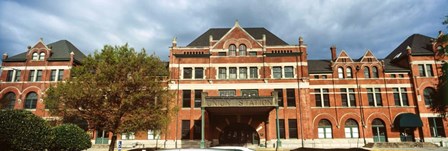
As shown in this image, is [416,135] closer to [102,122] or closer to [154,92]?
[154,92]

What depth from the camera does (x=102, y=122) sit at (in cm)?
2191

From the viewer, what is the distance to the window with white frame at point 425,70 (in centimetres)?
3500

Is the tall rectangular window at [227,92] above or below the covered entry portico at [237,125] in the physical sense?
above

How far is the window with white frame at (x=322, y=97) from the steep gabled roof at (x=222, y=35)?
7.16m

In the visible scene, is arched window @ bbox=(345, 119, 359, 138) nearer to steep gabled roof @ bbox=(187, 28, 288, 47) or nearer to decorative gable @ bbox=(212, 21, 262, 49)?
steep gabled roof @ bbox=(187, 28, 288, 47)

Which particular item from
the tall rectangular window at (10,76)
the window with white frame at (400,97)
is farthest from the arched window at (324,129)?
the tall rectangular window at (10,76)

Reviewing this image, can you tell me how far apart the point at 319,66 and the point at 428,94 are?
12616mm

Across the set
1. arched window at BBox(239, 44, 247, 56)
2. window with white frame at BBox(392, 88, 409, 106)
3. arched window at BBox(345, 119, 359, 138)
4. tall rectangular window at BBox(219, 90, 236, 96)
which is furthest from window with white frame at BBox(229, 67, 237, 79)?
window with white frame at BBox(392, 88, 409, 106)

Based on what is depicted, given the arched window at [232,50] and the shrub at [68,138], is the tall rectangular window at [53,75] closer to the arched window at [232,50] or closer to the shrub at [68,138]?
the shrub at [68,138]

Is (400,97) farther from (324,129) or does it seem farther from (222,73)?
(222,73)

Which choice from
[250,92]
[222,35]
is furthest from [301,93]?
[222,35]

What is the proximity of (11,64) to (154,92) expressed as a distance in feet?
79.5

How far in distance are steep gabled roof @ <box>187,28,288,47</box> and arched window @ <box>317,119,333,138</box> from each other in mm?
10520

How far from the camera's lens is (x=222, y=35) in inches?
1526
